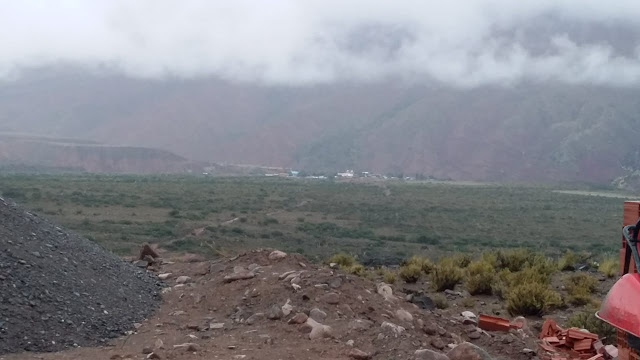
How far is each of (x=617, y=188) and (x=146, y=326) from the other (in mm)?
99619

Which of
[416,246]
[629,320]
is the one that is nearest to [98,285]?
[629,320]

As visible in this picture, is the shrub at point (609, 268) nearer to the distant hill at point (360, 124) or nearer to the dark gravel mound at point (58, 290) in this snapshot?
the dark gravel mound at point (58, 290)

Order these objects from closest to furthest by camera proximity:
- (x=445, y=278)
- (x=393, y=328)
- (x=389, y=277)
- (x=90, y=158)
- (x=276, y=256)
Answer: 1. (x=393, y=328)
2. (x=276, y=256)
3. (x=445, y=278)
4. (x=389, y=277)
5. (x=90, y=158)

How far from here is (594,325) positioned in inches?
511

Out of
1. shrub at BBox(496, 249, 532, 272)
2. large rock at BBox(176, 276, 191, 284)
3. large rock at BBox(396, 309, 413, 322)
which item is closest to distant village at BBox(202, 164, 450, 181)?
shrub at BBox(496, 249, 532, 272)

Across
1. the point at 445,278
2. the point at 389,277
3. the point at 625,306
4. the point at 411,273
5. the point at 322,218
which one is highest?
the point at 625,306

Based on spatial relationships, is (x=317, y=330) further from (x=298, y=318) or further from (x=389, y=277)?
(x=389, y=277)

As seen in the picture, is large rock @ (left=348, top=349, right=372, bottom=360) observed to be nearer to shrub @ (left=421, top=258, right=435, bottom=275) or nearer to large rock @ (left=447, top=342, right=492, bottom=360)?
large rock @ (left=447, top=342, right=492, bottom=360)

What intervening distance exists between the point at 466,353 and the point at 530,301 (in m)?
6.65

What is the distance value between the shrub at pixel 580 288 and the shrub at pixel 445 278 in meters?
2.62

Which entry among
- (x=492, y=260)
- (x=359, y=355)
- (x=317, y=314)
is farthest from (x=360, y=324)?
(x=492, y=260)

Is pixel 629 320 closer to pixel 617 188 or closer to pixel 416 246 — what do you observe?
pixel 416 246

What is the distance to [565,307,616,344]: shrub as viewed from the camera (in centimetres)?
1261

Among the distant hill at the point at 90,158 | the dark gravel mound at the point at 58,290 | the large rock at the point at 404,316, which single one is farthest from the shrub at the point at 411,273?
the distant hill at the point at 90,158
